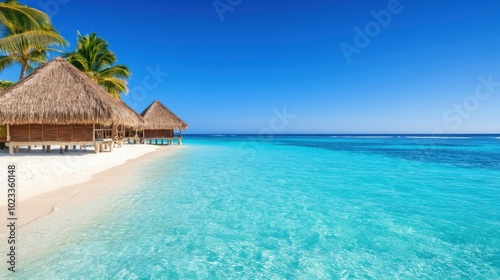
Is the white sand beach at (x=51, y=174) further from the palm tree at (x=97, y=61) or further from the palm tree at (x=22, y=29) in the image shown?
the palm tree at (x=97, y=61)

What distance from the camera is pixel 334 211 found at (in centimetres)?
540

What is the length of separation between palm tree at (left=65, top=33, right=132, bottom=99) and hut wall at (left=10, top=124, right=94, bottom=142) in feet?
22.5

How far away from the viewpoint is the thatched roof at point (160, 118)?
23781 mm

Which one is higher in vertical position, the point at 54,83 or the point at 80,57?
the point at 80,57

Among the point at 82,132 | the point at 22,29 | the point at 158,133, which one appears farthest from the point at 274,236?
the point at 158,133

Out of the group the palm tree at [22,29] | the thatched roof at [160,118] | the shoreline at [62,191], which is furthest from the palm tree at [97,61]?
the shoreline at [62,191]

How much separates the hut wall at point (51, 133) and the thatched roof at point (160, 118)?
11.1 meters

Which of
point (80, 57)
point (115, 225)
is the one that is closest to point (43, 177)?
point (115, 225)

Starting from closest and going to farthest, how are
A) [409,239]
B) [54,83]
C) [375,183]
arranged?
[409,239] < [375,183] < [54,83]

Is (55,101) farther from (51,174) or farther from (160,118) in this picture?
(160,118)

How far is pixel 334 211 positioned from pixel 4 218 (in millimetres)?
5641

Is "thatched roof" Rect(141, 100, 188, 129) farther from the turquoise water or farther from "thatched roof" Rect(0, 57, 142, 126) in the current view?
the turquoise water

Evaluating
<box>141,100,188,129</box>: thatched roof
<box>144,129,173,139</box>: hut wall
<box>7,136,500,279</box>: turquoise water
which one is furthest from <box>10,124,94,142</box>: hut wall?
<box>144,129,173,139</box>: hut wall

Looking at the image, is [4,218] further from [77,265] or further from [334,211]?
[334,211]
